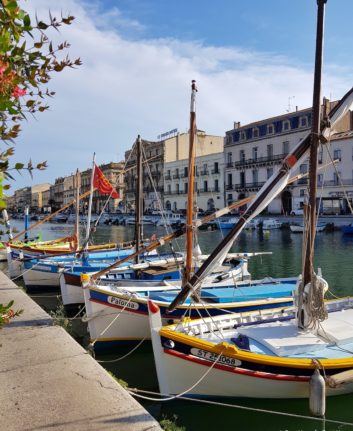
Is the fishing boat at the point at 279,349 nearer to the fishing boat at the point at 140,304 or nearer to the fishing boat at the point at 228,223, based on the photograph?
the fishing boat at the point at 140,304

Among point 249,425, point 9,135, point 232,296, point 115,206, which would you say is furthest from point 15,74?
point 115,206

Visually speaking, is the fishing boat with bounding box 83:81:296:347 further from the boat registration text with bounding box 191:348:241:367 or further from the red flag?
the red flag

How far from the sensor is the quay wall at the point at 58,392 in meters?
3.85

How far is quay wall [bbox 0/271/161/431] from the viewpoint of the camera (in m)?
3.85

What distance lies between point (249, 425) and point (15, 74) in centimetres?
644

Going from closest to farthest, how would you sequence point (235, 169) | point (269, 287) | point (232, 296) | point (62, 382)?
point (62, 382) < point (232, 296) < point (269, 287) < point (235, 169)

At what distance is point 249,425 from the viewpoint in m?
6.65

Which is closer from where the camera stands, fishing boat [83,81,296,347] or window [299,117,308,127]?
fishing boat [83,81,296,347]

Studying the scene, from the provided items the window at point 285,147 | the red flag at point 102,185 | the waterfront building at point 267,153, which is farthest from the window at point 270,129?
the red flag at point 102,185

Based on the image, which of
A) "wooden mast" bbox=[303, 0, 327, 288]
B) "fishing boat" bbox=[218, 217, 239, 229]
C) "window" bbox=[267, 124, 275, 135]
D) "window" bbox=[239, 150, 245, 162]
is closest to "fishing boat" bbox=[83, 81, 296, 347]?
"wooden mast" bbox=[303, 0, 327, 288]

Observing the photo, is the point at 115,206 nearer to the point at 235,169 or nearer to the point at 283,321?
the point at 235,169

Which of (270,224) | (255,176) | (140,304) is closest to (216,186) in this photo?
(255,176)

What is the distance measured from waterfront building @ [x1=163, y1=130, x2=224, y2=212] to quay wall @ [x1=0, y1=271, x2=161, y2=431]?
58825mm

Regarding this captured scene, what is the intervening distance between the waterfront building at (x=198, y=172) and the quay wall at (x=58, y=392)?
58825 millimetres
